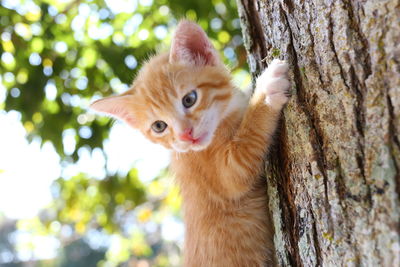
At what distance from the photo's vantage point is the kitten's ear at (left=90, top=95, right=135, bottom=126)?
2301mm

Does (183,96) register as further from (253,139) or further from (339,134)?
(339,134)

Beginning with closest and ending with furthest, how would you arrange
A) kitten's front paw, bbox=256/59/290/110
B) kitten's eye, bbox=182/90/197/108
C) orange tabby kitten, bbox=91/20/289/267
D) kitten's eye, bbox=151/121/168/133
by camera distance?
kitten's front paw, bbox=256/59/290/110
orange tabby kitten, bbox=91/20/289/267
kitten's eye, bbox=182/90/197/108
kitten's eye, bbox=151/121/168/133

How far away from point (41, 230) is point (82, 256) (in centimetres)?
995

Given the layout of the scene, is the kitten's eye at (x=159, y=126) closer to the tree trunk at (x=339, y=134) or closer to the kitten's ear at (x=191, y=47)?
the kitten's ear at (x=191, y=47)

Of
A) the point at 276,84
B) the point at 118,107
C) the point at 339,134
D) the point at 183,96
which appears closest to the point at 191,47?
the point at 183,96

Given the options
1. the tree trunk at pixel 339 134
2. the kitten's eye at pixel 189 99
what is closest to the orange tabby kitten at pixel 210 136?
the kitten's eye at pixel 189 99

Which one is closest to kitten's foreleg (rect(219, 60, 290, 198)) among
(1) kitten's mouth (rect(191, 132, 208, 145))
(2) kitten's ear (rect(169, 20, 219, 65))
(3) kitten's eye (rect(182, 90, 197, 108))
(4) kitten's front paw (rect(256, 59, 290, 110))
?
(4) kitten's front paw (rect(256, 59, 290, 110))

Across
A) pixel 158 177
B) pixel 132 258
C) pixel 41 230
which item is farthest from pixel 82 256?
pixel 158 177

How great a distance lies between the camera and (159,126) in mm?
2252

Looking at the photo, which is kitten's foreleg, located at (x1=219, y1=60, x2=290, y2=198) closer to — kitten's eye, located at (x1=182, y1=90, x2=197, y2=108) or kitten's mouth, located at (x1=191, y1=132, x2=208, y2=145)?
kitten's mouth, located at (x1=191, y1=132, x2=208, y2=145)

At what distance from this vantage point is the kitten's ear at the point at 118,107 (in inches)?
90.6

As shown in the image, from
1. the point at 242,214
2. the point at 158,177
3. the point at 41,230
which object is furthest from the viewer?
the point at 41,230

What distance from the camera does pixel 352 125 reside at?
1201 millimetres

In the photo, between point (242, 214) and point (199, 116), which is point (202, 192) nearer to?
point (242, 214)
